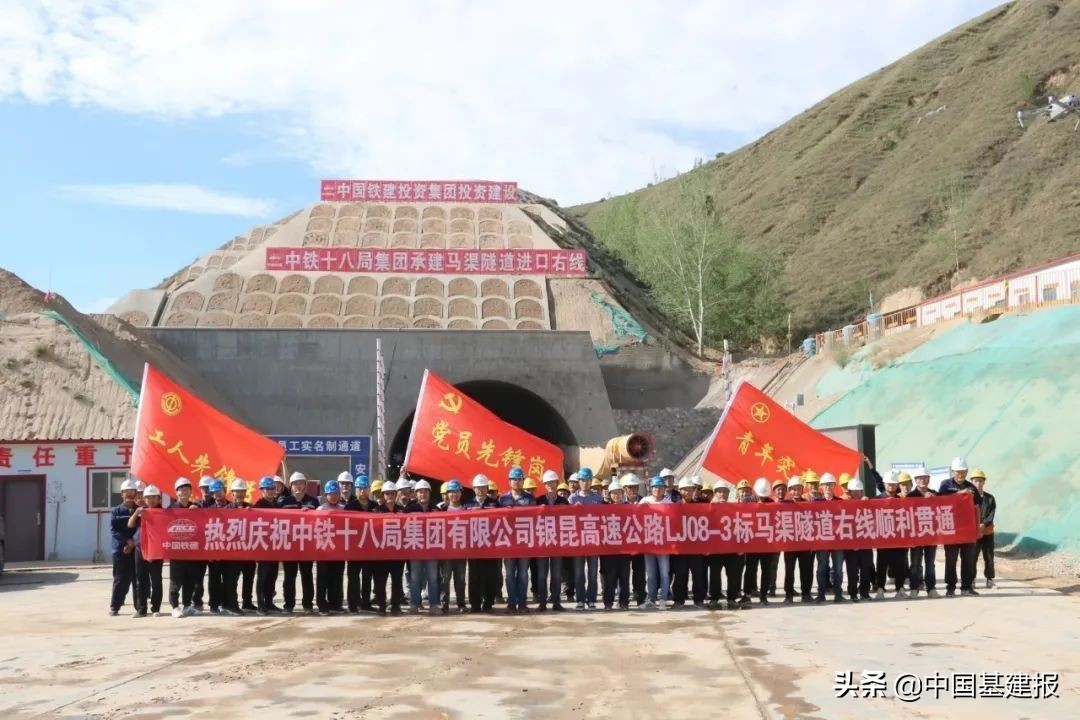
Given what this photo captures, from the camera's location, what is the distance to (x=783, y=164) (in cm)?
10788

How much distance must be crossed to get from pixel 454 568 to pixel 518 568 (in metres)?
0.93

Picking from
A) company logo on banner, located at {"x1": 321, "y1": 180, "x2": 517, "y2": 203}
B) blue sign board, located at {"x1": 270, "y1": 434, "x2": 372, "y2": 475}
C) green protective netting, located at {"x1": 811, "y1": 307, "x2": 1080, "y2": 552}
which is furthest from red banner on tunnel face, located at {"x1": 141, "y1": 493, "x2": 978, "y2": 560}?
company logo on banner, located at {"x1": 321, "y1": 180, "x2": 517, "y2": 203}

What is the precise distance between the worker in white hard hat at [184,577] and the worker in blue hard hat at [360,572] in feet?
6.66

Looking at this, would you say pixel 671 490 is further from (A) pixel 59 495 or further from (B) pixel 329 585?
(A) pixel 59 495

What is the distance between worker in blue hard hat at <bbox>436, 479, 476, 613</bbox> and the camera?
48.5 ft

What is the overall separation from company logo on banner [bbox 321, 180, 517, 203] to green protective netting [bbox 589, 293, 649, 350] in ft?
37.2

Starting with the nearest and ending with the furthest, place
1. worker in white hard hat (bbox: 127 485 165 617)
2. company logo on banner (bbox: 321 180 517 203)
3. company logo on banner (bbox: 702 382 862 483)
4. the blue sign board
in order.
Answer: worker in white hard hat (bbox: 127 485 165 617) → company logo on banner (bbox: 702 382 862 483) → the blue sign board → company logo on banner (bbox: 321 180 517 203)

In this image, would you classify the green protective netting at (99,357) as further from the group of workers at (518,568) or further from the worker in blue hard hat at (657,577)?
the worker in blue hard hat at (657,577)

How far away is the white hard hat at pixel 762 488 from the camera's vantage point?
15.3 m

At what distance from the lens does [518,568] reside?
48.4 ft

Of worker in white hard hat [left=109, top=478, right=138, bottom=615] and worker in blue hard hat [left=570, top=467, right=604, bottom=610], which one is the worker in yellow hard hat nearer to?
worker in blue hard hat [left=570, top=467, right=604, bottom=610]

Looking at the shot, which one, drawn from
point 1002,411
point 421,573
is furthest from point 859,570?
point 1002,411

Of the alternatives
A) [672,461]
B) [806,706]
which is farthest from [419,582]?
[672,461]

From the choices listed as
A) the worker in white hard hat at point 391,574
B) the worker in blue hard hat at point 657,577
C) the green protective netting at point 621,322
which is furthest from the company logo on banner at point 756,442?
the green protective netting at point 621,322
